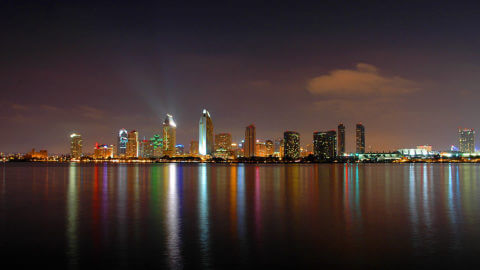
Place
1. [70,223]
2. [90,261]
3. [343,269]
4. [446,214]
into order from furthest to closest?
[446,214], [70,223], [90,261], [343,269]

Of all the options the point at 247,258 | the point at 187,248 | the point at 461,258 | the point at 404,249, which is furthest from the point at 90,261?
the point at 461,258

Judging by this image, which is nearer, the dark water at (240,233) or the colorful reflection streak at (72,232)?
the dark water at (240,233)

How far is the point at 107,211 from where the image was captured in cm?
2902

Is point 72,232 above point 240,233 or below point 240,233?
above

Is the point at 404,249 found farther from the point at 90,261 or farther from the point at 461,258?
the point at 90,261

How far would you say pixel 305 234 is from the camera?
2069cm

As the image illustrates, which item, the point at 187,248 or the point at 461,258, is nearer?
the point at 461,258

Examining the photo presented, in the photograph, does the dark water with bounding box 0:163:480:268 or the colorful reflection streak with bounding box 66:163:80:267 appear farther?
the colorful reflection streak with bounding box 66:163:80:267

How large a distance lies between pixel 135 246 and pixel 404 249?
11.7 meters

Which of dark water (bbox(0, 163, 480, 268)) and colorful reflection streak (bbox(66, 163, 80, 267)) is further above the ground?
colorful reflection streak (bbox(66, 163, 80, 267))

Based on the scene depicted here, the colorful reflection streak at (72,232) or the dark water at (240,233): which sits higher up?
the colorful reflection streak at (72,232)

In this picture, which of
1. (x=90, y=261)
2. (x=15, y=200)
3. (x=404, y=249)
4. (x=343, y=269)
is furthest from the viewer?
(x=15, y=200)

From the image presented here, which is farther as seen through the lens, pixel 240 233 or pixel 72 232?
pixel 72 232

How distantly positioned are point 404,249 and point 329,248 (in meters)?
3.17
